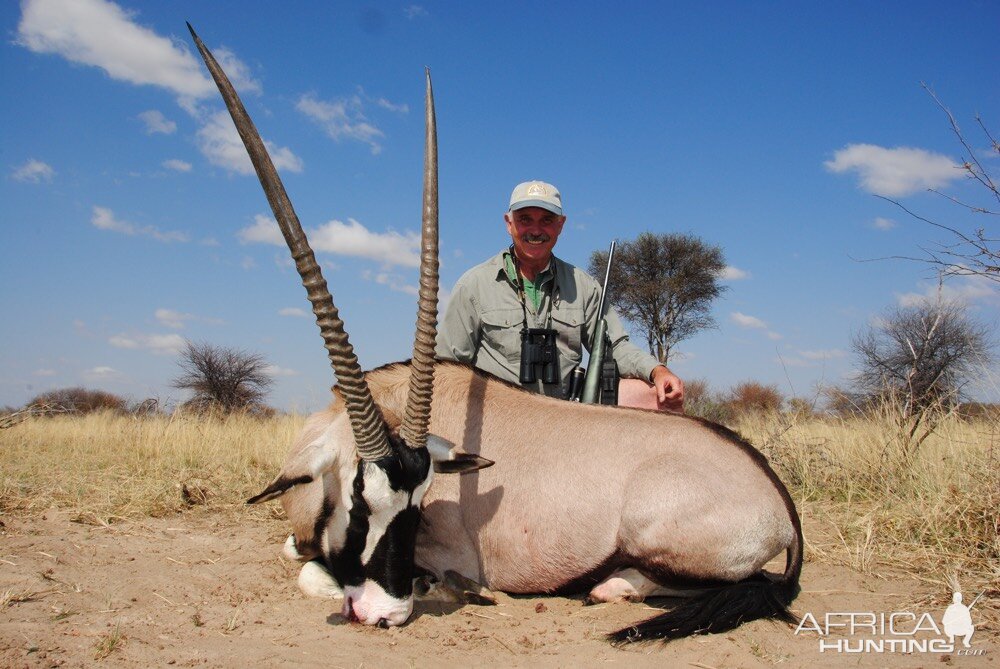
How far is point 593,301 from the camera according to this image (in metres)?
5.95

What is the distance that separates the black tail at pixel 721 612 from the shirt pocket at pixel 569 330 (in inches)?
97.8

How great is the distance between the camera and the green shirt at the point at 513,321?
549 centimetres

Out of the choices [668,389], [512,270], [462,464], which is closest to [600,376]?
[668,389]

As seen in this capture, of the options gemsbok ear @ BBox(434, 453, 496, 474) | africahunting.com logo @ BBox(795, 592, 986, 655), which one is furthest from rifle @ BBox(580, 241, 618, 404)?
africahunting.com logo @ BBox(795, 592, 986, 655)

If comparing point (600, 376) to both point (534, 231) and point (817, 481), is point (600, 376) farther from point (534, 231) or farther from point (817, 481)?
point (817, 481)

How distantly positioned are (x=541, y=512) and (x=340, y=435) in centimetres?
111

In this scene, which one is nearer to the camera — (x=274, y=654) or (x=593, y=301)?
(x=274, y=654)

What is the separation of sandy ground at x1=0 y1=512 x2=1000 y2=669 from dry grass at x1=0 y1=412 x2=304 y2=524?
2.53 ft

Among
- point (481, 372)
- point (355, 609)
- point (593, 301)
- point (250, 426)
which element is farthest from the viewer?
point (250, 426)

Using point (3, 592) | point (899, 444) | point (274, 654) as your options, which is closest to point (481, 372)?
point (274, 654)

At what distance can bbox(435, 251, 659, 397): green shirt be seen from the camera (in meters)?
5.49

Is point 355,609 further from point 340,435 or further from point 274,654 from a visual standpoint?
point 340,435

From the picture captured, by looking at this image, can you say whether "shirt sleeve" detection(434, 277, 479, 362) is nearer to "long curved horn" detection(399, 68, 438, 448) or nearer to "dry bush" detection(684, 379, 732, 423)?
"long curved horn" detection(399, 68, 438, 448)

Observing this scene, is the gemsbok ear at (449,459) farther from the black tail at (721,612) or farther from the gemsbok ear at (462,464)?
the black tail at (721,612)
